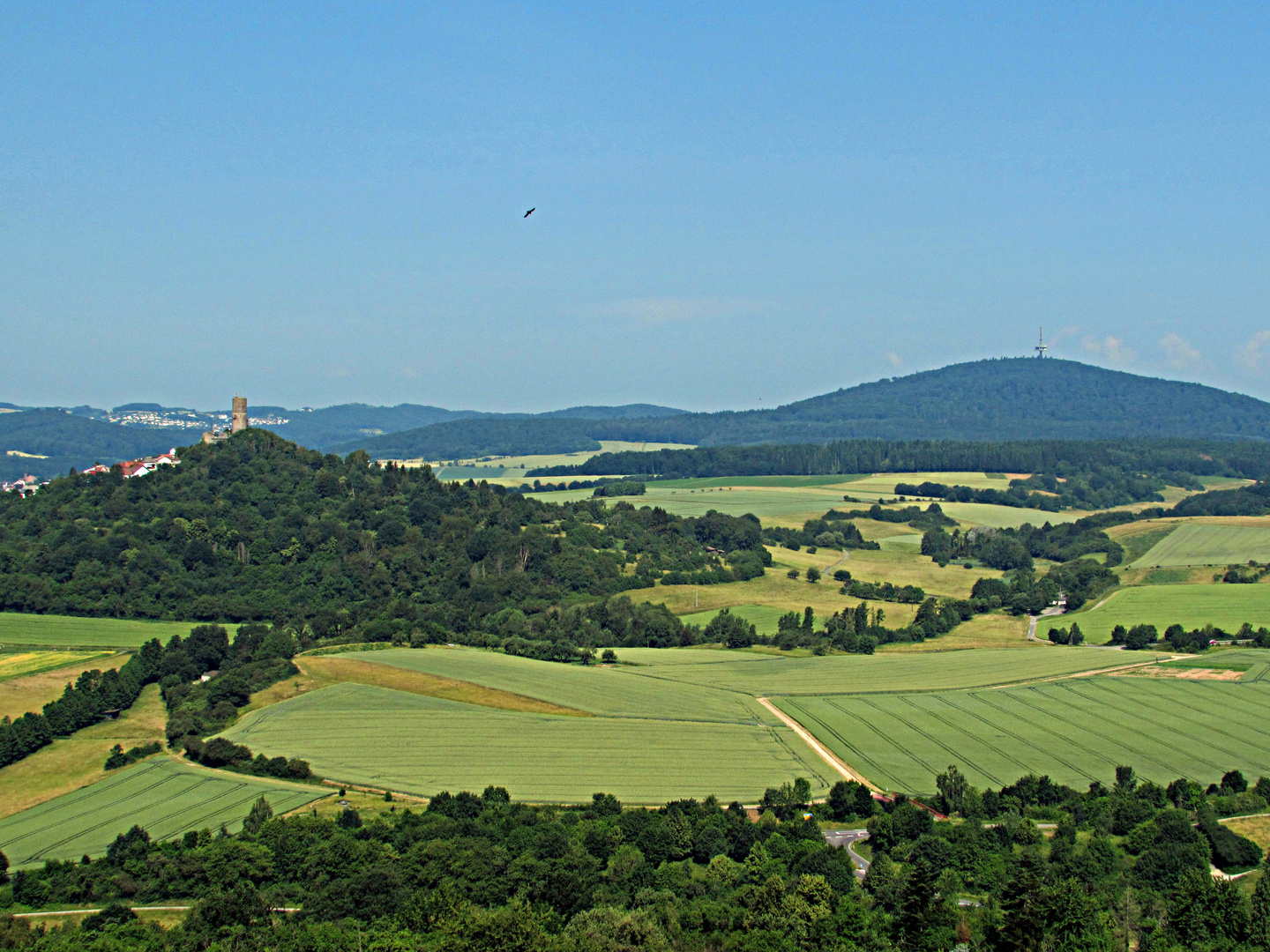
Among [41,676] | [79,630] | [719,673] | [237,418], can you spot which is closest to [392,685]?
[719,673]

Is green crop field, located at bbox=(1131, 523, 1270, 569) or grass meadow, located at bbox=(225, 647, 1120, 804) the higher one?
green crop field, located at bbox=(1131, 523, 1270, 569)

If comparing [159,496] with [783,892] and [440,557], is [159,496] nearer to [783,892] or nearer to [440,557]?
[440,557]

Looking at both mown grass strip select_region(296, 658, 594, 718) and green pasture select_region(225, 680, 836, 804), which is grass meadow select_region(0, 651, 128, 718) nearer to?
mown grass strip select_region(296, 658, 594, 718)

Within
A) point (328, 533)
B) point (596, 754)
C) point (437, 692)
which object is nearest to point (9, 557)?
point (328, 533)

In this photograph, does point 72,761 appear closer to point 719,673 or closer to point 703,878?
point 703,878

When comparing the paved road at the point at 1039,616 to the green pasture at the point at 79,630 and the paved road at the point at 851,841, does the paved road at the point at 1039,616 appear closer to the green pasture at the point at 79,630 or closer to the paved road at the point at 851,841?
the paved road at the point at 851,841

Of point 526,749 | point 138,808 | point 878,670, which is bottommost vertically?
point 138,808

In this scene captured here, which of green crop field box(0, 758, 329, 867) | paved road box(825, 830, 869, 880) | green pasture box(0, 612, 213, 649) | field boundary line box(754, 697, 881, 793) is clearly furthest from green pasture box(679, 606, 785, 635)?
green crop field box(0, 758, 329, 867)
